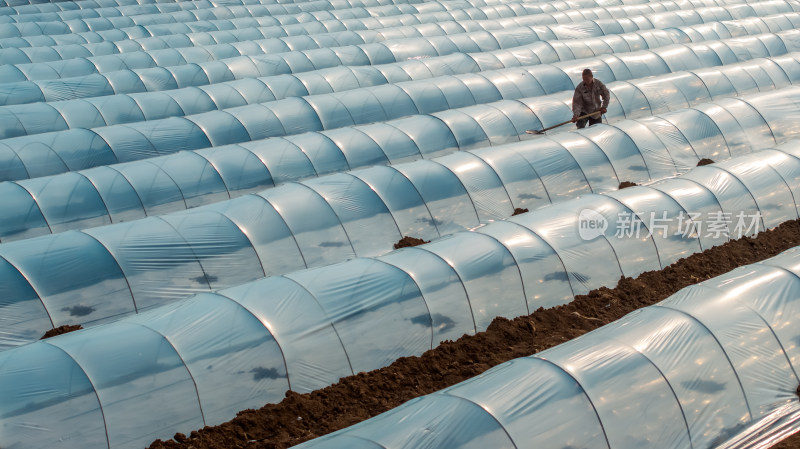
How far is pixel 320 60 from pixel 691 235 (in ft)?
64.5

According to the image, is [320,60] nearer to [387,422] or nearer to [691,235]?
[691,235]

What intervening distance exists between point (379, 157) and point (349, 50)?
1254cm

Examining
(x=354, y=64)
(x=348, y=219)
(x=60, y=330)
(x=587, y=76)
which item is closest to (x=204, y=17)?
(x=354, y=64)

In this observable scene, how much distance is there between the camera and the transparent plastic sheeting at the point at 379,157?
16.9 meters

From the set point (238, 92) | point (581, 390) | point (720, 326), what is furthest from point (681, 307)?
point (238, 92)

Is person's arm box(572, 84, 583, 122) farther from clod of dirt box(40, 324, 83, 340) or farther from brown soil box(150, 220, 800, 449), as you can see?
clod of dirt box(40, 324, 83, 340)

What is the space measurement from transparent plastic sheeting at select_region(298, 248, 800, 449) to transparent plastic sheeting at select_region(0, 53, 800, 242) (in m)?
7.29

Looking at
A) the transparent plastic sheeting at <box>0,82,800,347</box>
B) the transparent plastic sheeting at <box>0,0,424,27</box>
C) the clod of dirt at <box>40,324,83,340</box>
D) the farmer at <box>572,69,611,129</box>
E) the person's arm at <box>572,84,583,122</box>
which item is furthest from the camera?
the transparent plastic sheeting at <box>0,0,424,27</box>

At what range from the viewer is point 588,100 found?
20.7 meters

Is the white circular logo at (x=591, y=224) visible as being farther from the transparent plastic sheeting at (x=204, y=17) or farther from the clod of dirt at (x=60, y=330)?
the transparent plastic sheeting at (x=204, y=17)

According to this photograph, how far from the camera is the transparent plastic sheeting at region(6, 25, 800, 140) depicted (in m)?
22.8

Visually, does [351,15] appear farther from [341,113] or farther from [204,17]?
[341,113]

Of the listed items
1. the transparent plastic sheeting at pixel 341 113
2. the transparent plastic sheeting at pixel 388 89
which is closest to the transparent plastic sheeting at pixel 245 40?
the transparent plastic sheeting at pixel 388 89

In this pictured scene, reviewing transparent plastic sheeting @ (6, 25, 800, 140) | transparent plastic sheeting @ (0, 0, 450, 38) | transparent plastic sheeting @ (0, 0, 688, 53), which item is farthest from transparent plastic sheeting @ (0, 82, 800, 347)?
transparent plastic sheeting @ (0, 0, 450, 38)
